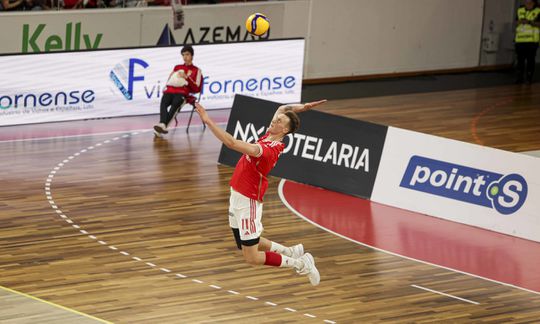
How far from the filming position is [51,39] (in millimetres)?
23969

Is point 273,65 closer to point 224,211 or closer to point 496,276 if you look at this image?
Answer: point 224,211

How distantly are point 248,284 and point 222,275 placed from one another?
44 centimetres

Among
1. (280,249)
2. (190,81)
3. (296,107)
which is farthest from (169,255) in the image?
(190,81)

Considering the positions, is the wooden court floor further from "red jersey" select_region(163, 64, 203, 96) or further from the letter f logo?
the letter f logo

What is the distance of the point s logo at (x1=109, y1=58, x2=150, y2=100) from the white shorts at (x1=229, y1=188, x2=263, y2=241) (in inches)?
433

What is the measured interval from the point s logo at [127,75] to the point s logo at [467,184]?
7.59 m

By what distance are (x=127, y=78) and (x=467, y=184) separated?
28.6ft

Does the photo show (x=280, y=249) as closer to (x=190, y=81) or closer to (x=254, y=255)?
(x=254, y=255)

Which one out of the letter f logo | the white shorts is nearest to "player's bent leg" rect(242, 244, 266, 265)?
the white shorts

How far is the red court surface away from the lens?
14.4 metres

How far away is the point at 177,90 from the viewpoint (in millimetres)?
21375

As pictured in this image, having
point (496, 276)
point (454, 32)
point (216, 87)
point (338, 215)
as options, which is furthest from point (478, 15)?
point (496, 276)

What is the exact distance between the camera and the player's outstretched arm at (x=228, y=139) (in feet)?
33.7

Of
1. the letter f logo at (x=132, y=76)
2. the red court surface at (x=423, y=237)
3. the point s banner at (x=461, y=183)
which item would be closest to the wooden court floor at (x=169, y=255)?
the red court surface at (x=423, y=237)
